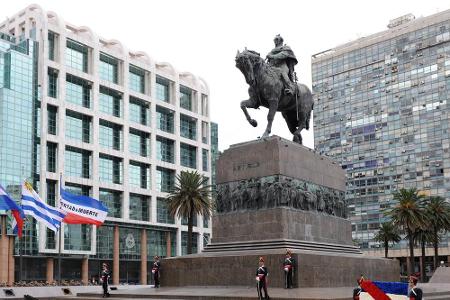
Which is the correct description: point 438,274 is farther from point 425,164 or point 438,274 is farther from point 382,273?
point 425,164

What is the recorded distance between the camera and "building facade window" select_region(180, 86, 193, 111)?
9638 centimetres

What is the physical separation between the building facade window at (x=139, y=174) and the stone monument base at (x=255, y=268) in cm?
5828

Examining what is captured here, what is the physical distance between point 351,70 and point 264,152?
9853 cm

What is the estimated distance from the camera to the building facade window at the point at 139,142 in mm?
86062

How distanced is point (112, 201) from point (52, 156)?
1090 centimetres

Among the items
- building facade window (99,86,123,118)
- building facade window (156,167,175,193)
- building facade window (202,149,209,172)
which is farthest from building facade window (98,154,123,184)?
building facade window (202,149,209,172)

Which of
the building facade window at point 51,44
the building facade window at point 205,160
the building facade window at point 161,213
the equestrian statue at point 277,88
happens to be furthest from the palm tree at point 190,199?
the equestrian statue at point 277,88

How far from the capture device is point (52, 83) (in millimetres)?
76000

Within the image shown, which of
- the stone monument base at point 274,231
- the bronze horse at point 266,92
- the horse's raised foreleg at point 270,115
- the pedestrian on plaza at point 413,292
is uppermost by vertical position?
the bronze horse at point 266,92

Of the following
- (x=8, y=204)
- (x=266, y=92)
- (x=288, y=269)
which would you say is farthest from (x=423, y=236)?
(x=288, y=269)

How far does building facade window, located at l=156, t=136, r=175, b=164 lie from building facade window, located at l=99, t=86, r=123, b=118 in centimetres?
807

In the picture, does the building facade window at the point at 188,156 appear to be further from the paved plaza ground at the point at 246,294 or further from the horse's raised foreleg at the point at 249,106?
the paved plaza ground at the point at 246,294

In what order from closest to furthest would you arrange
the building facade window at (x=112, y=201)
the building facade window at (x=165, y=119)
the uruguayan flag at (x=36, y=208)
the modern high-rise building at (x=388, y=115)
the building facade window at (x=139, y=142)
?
the uruguayan flag at (x=36, y=208) → the building facade window at (x=112, y=201) → the building facade window at (x=139, y=142) → the building facade window at (x=165, y=119) → the modern high-rise building at (x=388, y=115)

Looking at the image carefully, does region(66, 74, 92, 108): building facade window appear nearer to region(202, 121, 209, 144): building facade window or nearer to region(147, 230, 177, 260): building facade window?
region(147, 230, 177, 260): building facade window
